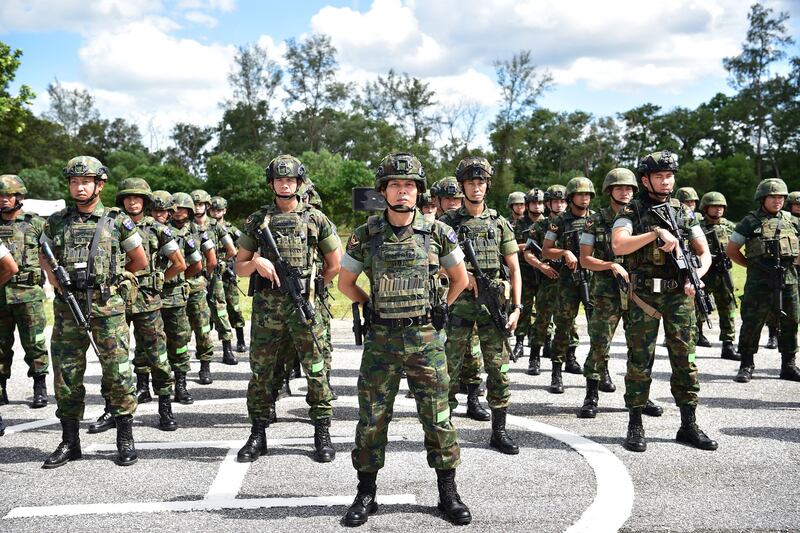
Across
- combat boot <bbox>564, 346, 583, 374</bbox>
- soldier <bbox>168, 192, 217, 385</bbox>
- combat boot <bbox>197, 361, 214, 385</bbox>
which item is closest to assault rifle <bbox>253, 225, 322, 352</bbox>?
soldier <bbox>168, 192, 217, 385</bbox>

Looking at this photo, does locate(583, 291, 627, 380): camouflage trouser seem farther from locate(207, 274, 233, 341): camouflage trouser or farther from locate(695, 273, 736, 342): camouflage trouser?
locate(207, 274, 233, 341): camouflage trouser

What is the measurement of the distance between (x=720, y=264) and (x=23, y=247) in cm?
975

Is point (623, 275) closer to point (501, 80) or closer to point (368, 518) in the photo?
point (368, 518)

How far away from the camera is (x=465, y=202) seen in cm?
634

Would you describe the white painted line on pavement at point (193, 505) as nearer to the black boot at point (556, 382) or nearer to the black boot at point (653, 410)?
the black boot at point (653, 410)

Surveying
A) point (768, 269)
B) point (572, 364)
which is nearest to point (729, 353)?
point (768, 269)

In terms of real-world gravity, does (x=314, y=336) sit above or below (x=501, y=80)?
below

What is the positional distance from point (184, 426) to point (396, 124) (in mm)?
51733

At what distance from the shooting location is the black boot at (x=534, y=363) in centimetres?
921

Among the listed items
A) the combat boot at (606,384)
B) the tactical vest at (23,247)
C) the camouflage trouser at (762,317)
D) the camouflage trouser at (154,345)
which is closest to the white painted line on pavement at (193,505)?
the camouflage trouser at (154,345)

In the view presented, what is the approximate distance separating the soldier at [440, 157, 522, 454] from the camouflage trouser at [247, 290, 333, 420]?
1207 mm

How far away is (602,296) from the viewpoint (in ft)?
23.6

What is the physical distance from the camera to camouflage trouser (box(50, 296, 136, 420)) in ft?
18.4

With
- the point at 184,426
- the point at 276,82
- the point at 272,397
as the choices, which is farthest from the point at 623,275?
the point at 276,82
